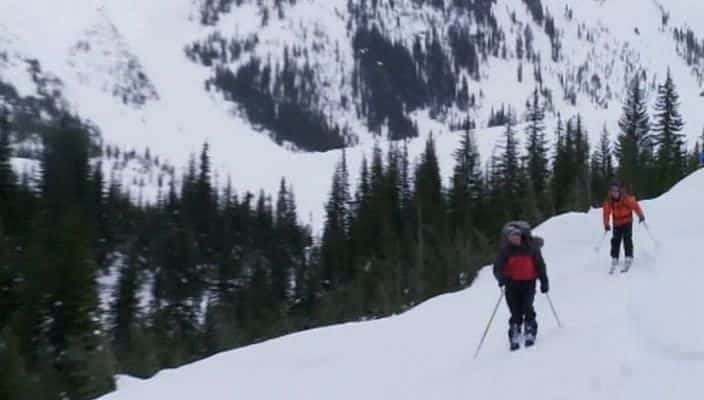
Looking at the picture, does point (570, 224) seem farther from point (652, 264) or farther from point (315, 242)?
point (315, 242)

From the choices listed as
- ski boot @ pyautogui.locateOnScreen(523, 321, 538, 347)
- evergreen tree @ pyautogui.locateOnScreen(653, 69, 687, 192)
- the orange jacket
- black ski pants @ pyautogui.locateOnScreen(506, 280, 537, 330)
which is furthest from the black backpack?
evergreen tree @ pyautogui.locateOnScreen(653, 69, 687, 192)

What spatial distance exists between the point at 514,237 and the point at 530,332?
1.62 metres

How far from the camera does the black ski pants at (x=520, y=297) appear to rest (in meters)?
12.2

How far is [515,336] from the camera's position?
12680mm

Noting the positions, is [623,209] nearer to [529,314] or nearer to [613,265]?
[613,265]

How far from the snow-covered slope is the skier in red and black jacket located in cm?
85

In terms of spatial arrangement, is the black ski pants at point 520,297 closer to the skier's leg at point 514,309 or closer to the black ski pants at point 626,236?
the skier's leg at point 514,309

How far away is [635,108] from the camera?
245ft

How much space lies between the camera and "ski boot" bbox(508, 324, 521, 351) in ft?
41.5

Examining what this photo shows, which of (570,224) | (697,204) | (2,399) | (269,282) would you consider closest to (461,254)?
(570,224)

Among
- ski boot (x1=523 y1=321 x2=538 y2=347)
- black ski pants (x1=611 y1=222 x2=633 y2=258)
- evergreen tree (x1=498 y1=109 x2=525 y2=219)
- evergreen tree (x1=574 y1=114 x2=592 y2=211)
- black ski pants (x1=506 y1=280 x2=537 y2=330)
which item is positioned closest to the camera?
black ski pants (x1=506 y1=280 x2=537 y2=330)

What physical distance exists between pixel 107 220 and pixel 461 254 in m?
49.3

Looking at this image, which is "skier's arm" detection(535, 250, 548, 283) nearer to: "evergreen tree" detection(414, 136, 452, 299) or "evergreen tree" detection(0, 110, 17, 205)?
"evergreen tree" detection(414, 136, 452, 299)

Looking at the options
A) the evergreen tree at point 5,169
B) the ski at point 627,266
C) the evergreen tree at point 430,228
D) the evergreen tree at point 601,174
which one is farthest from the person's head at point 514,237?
the evergreen tree at point 5,169
